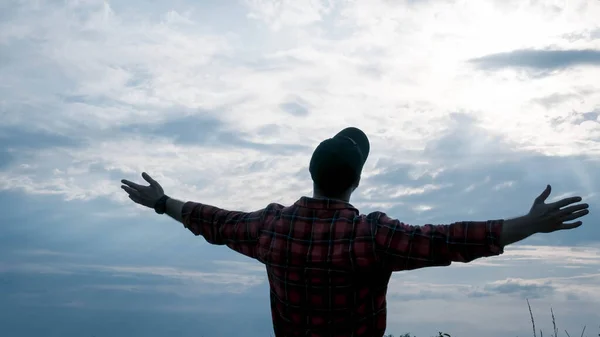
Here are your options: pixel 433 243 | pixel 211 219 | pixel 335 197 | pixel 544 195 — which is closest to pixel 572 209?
pixel 544 195

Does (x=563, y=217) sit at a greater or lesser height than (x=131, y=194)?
lesser

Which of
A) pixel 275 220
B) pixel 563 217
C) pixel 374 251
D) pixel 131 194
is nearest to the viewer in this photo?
pixel 563 217

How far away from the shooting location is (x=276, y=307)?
17.3ft

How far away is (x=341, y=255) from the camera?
15.9ft

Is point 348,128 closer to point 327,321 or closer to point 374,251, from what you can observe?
point 374,251

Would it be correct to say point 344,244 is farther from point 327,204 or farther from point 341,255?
point 327,204

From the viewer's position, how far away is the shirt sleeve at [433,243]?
15.3 feet

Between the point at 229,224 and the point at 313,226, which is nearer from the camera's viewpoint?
the point at 313,226

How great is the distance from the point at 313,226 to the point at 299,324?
2.29 ft

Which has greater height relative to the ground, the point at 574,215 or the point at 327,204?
the point at 327,204

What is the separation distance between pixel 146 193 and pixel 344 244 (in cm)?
209

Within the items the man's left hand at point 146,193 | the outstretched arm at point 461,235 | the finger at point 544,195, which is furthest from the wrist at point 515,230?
the man's left hand at point 146,193

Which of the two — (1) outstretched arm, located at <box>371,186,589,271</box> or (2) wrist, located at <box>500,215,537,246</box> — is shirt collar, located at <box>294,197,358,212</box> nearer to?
(1) outstretched arm, located at <box>371,186,589,271</box>

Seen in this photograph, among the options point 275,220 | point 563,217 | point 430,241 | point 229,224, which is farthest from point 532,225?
point 229,224
